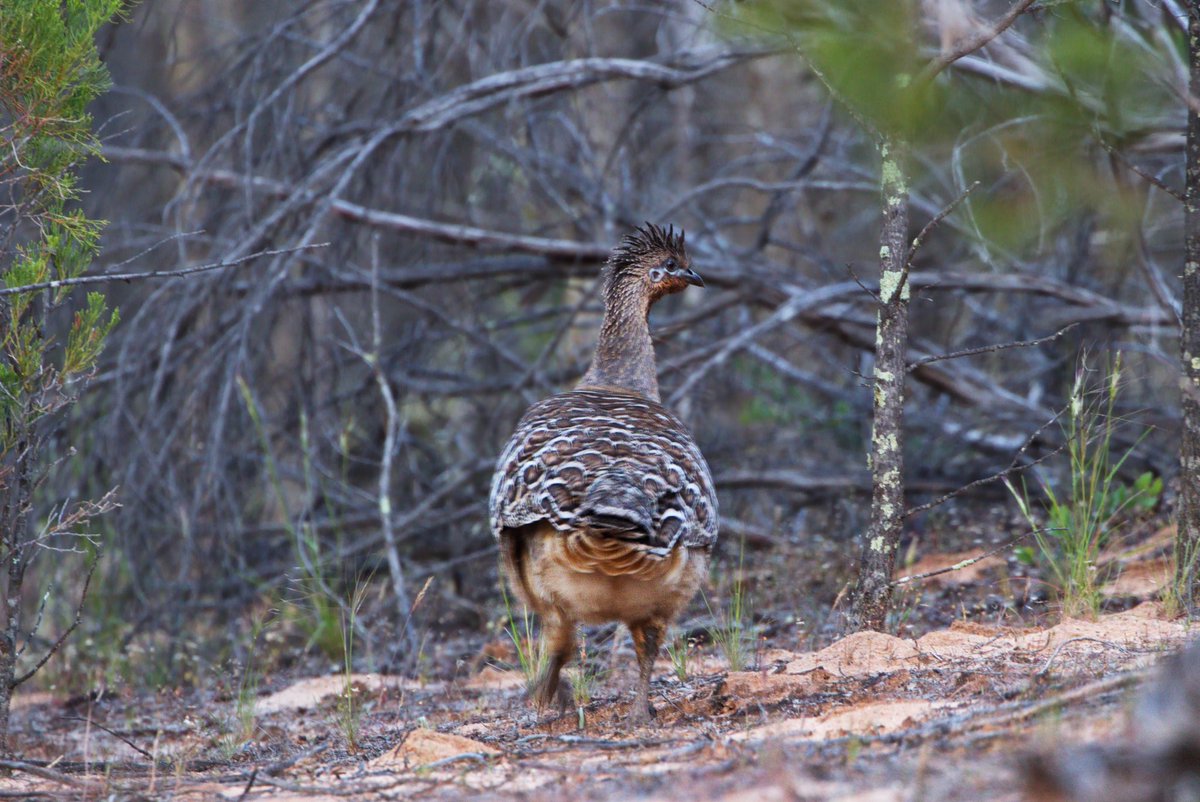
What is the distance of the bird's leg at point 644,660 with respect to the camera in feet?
15.4

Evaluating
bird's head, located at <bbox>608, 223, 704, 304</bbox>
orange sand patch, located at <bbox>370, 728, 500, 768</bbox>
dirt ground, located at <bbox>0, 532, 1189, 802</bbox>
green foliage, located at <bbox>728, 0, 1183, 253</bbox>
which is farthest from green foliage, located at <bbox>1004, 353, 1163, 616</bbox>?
orange sand patch, located at <bbox>370, 728, 500, 768</bbox>

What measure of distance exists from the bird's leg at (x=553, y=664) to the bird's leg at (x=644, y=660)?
293mm

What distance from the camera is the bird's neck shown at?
632cm

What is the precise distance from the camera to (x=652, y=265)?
6570 mm

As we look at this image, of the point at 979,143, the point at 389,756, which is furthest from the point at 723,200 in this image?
the point at 389,756

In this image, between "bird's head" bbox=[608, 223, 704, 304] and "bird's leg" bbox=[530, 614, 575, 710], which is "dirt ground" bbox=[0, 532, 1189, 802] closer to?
"bird's leg" bbox=[530, 614, 575, 710]

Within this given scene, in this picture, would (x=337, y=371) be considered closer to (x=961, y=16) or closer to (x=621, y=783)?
(x=961, y=16)

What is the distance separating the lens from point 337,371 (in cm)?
871

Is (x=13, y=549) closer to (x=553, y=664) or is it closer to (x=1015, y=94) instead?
(x=553, y=664)

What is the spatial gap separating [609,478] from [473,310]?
5.00m

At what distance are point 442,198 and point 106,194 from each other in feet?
8.85

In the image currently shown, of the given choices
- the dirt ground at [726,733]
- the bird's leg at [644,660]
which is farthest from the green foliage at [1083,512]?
the bird's leg at [644,660]

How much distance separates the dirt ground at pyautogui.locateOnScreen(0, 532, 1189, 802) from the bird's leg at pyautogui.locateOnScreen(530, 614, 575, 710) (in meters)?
0.10

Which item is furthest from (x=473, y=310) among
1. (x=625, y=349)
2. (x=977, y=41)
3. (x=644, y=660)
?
(x=977, y=41)
